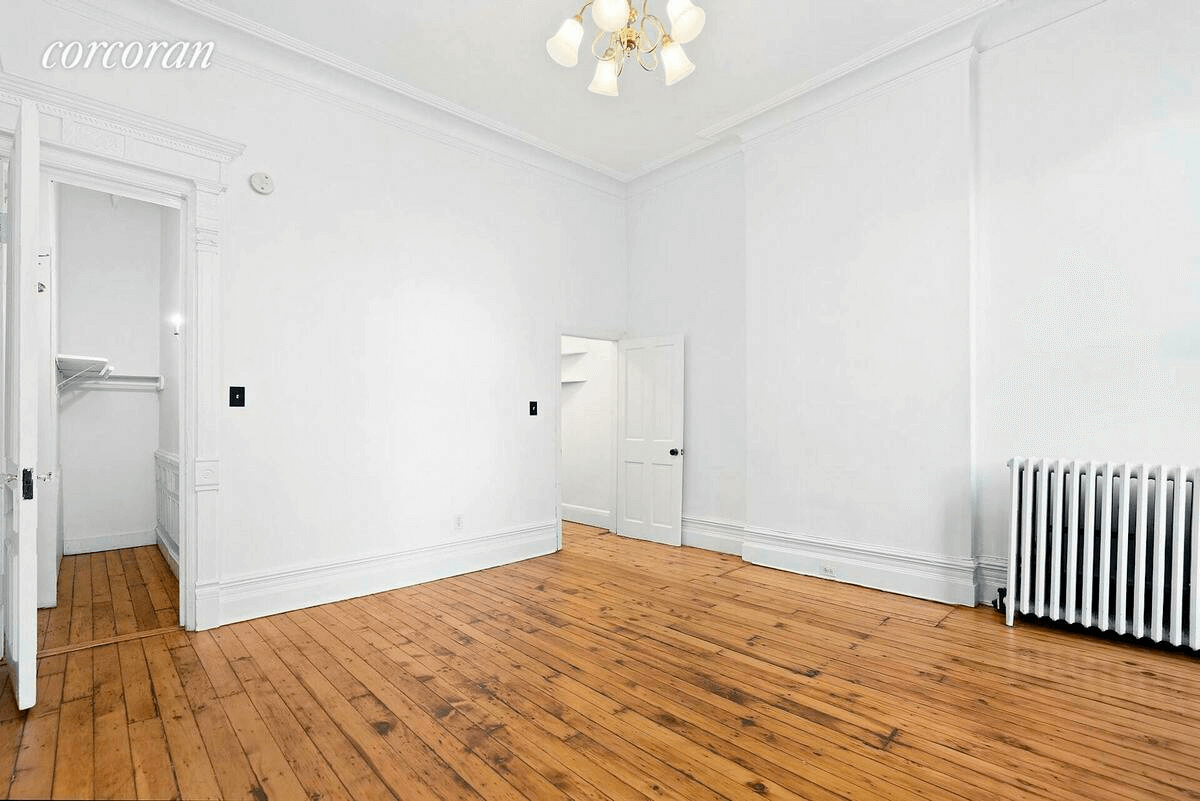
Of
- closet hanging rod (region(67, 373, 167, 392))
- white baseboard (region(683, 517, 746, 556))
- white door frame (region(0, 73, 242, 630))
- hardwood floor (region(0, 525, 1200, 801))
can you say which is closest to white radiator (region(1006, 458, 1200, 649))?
hardwood floor (region(0, 525, 1200, 801))

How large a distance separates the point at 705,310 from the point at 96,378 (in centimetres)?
569

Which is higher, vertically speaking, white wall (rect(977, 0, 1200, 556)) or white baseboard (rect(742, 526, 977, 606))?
white wall (rect(977, 0, 1200, 556))

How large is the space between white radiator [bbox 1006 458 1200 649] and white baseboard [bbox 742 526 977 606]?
369 millimetres

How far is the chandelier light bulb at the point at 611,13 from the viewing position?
110 inches

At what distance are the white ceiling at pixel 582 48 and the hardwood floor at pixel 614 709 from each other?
12.3 ft

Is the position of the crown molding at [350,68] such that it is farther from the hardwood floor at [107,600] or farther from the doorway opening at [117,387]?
the hardwood floor at [107,600]

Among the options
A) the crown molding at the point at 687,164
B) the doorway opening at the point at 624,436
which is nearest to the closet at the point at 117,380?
the doorway opening at the point at 624,436

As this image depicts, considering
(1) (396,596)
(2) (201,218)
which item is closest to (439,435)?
(1) (396,596)

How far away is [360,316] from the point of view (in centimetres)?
432

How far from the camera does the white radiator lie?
317 centimetres

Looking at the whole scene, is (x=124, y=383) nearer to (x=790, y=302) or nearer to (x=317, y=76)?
(x=317, y=76)

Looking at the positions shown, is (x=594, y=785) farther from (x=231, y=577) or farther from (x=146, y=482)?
(x=146, y=482)

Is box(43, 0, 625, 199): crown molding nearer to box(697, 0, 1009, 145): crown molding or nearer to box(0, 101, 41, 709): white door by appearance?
box(0, 101, 41, 709): white door

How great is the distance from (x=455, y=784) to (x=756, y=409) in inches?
150
